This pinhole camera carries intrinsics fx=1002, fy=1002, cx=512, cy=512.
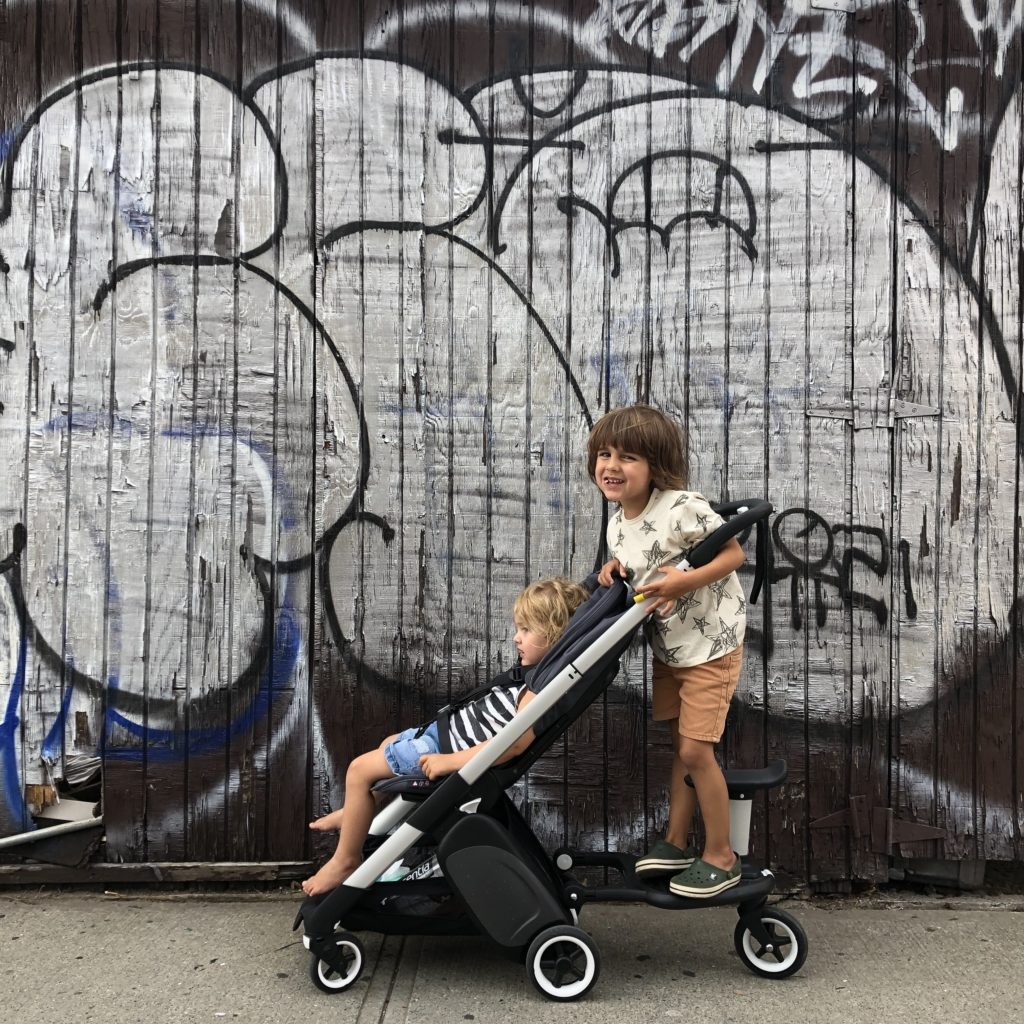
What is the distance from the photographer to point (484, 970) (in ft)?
9.31

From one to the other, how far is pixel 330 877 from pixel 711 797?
1.06m

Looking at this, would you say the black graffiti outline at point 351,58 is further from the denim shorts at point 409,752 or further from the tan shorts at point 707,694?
the denim shorts at point 409,752

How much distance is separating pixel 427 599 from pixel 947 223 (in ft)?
7.26

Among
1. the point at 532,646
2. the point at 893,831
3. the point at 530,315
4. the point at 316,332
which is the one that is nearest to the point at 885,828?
the point at 893,831

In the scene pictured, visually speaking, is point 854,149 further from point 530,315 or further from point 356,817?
point 356,817

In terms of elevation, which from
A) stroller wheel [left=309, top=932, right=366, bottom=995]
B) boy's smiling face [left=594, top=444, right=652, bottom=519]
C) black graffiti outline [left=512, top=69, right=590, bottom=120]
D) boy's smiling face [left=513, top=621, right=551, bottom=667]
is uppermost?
black graffiti outline [left=512, top=69, right=590, bottom=120]

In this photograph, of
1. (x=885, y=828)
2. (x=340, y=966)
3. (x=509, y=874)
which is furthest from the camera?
(x=885, y=828)

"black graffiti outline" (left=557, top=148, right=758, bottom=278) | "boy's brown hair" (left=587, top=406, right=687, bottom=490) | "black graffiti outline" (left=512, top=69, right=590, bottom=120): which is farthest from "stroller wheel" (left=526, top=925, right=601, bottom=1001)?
"black graffiti outline" (left=512, top=69, right=590, bottom=120)

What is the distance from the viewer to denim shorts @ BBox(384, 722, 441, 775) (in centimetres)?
275

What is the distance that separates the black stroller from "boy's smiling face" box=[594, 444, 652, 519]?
285 millimetres

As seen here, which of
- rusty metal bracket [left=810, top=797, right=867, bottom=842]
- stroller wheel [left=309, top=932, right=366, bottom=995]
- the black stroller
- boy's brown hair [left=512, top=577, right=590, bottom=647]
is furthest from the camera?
rusty metal bracket [left=810, top=797, right=867, bottom=842]

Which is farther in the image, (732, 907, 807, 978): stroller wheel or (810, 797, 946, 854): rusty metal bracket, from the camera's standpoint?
(810, 797, 946, 854): rusty metal bracket

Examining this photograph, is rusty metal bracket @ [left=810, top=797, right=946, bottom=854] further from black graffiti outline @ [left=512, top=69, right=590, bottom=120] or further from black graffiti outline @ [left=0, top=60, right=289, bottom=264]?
black graffiti outline @ [left=0, top=60, right=289, bottom=264]

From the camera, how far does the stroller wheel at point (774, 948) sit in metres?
2.78
